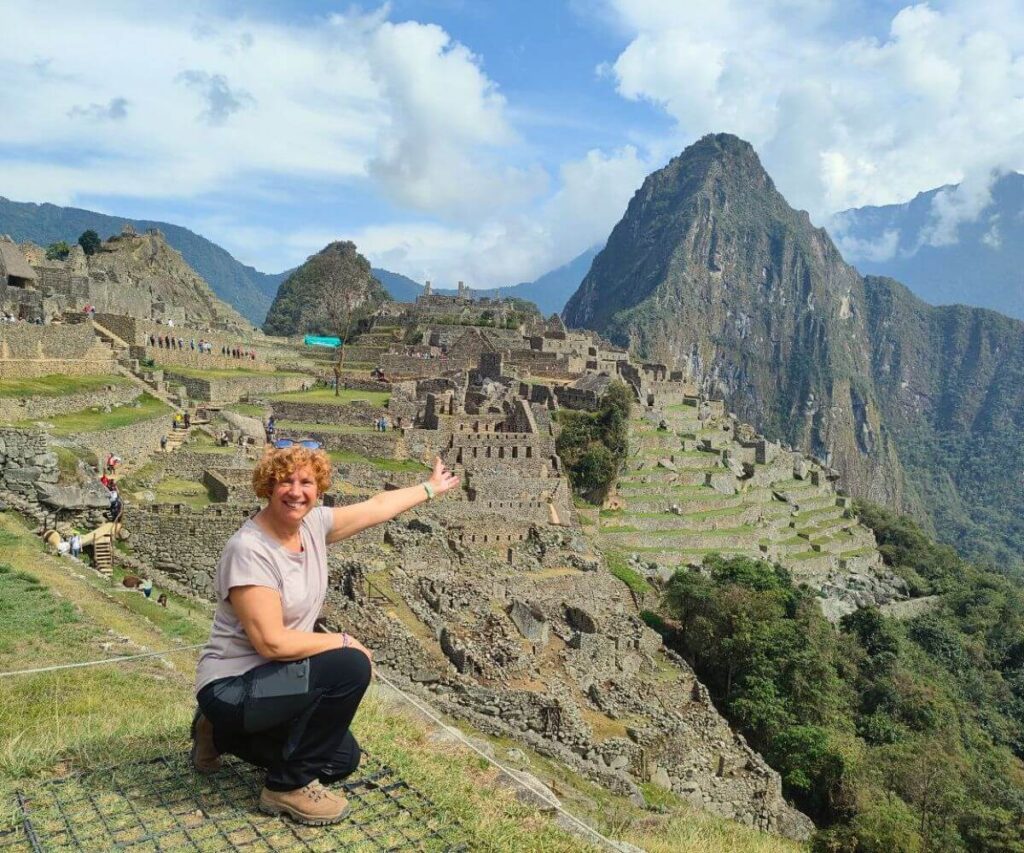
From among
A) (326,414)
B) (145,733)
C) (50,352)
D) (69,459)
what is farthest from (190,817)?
(326,414)

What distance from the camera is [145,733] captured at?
5.32 meters

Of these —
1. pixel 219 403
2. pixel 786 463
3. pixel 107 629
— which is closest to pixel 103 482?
pixel 107 629

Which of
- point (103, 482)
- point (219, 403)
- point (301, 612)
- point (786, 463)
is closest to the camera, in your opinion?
point (301, 612)

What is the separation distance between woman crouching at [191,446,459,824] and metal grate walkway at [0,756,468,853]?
6.7 inches

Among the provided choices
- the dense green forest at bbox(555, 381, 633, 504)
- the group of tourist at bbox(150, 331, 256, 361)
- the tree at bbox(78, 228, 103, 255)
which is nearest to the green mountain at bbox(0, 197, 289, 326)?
the tree at bbox(78, 228, 103, 255)

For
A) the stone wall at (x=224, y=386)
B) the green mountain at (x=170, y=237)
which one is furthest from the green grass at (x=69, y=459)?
the green mountain at (x=170, y=237)

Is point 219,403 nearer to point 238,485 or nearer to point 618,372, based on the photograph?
point 238,485

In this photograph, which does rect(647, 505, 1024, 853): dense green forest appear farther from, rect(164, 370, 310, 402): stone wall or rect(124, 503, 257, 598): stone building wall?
rect(164, 370, 310, 402): stone wall

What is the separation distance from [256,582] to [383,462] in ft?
60.4

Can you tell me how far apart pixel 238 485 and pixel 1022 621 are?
4330 centimetres

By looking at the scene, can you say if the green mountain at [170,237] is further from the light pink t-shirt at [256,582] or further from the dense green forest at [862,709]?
the light pink t-shirt at [256,582]

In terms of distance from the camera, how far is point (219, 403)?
2498 cm

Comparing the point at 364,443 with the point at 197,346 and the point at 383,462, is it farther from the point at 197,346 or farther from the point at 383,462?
the point at 197,346

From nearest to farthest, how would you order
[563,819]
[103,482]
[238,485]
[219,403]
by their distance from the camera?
[563,819]
[103,482]
[238,485]
[219,403]
